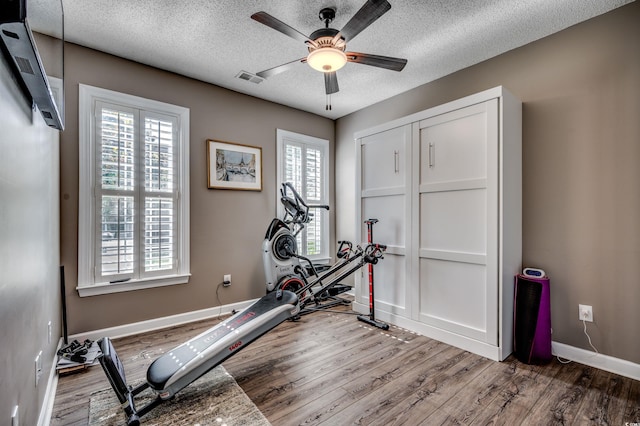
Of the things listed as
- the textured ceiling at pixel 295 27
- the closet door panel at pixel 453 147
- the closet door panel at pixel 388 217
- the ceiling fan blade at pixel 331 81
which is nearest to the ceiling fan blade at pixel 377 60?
the ceiling fan blade at pixel 331 81

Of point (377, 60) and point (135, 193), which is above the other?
point (377, 60)

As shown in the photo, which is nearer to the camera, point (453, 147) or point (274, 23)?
point (274, 23)

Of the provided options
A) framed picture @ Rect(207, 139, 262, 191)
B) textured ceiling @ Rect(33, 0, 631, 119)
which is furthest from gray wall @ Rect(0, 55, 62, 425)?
framed picture @ Rect(207, 139, 262, 191)

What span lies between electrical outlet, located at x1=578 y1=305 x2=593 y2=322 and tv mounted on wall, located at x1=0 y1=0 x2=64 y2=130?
3.83m

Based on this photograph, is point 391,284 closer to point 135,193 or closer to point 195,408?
point 195,408

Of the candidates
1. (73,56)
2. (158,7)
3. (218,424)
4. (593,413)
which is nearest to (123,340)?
(218,424)

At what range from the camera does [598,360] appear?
239 cm

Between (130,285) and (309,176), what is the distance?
2770mm

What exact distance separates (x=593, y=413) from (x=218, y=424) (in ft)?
7.62

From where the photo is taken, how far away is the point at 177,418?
5.94 feet

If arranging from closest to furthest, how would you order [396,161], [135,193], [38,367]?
[38,367], [135,193], [396,161]

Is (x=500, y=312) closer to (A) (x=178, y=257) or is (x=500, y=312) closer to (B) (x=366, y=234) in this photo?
(B) (x=366, y=234)

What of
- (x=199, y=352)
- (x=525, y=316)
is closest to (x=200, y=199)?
(x=199, y=352)

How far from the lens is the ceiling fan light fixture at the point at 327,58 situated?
2.16 meters
